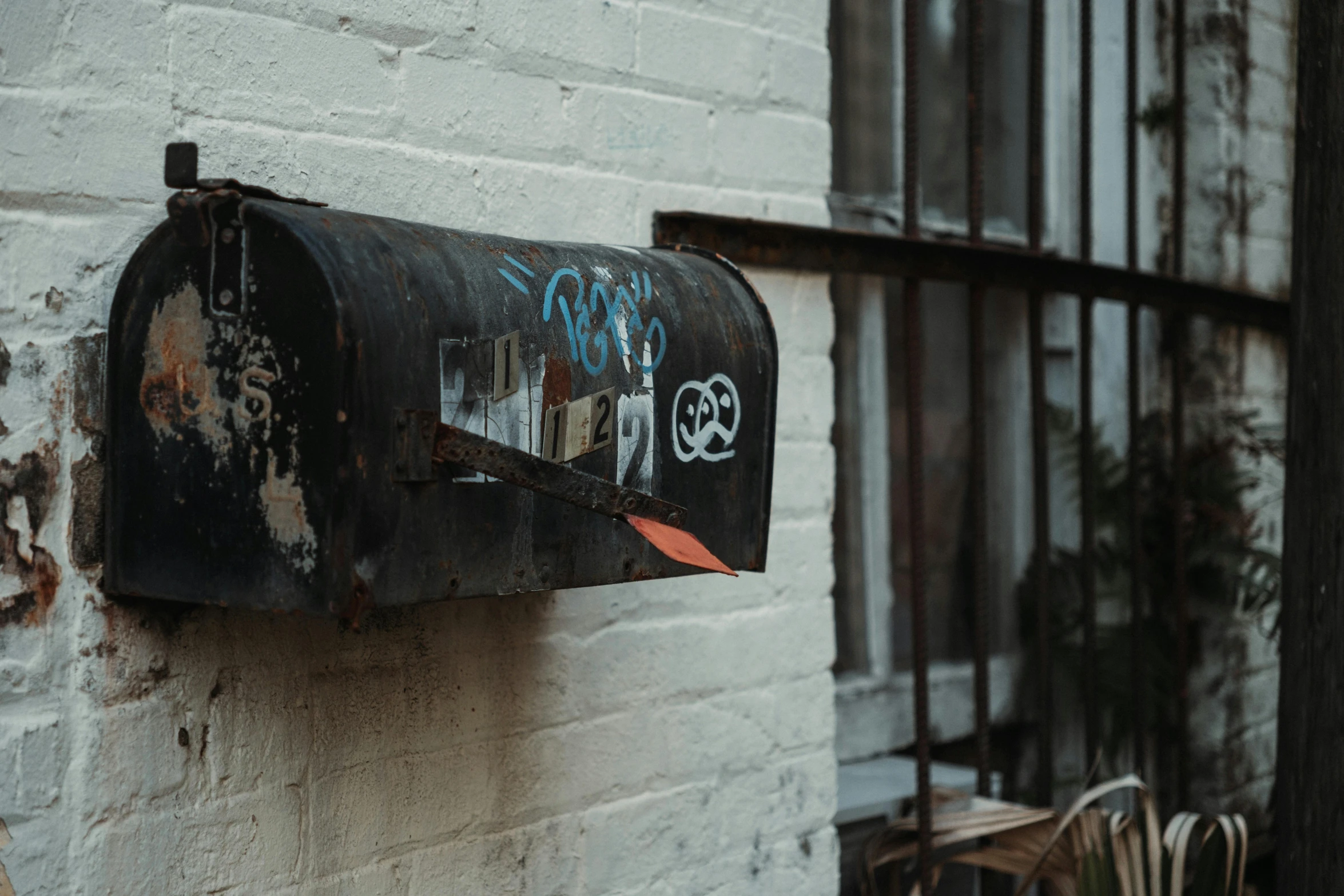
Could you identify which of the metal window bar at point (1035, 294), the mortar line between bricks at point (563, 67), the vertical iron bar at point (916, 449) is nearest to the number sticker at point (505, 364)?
the mortar line between bricks at point (563, 67)

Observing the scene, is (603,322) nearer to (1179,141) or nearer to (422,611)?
(422,611)

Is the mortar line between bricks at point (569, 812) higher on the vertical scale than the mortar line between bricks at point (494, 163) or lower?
lower

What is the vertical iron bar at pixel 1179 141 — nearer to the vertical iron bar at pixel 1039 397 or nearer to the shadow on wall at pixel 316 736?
the vertical iron bar at pixel 1039 397

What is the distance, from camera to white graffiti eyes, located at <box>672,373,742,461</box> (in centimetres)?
137

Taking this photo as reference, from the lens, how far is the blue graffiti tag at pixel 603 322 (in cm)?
125

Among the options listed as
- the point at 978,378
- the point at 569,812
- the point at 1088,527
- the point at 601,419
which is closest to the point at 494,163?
the point at 601,419

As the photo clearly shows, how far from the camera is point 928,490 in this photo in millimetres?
2547

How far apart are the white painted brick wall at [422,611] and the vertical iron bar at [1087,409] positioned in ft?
2.29

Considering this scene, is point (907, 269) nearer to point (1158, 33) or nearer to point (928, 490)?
point (928, 490)

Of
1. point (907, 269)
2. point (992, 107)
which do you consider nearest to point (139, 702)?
point (907, 269)

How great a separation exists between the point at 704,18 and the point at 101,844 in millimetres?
1280

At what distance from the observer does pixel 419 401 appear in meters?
1.10

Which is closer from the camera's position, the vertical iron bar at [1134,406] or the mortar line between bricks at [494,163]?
the mortar line between bricks at [494,163]

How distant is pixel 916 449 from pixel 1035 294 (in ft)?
1.45
